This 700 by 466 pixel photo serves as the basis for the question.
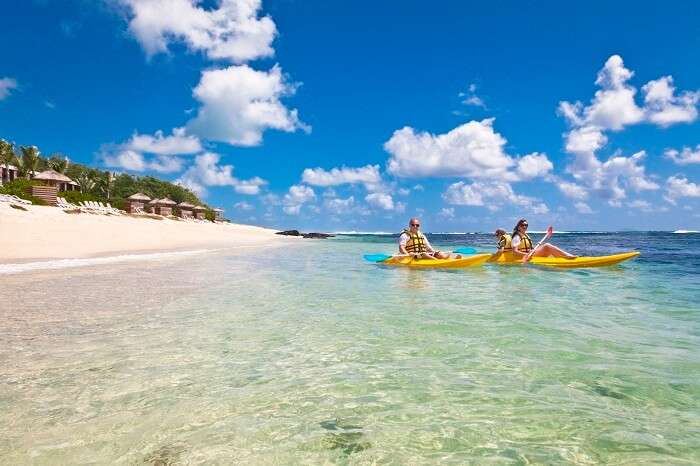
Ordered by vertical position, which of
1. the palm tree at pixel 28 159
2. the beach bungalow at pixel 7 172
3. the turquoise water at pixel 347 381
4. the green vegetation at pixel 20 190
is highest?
the palm tree at pixel 28 159

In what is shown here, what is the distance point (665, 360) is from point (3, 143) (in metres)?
65.6

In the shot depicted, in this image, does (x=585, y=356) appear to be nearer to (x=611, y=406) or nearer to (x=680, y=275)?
(x=611, y=406)

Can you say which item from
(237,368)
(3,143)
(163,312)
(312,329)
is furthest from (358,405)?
(3,143)

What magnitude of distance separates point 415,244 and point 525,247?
14.4ft

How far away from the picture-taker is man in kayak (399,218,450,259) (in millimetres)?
16438

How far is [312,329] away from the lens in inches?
260

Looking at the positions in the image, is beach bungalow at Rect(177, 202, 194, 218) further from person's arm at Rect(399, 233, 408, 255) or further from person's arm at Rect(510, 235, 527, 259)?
person's arm at Rect(510, 235, 527, 259)

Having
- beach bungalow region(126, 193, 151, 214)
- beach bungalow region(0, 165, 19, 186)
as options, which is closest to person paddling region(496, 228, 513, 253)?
beach bungalow region(126, 193, 151, 214)

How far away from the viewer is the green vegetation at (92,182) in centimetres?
5220

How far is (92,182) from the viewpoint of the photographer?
68.5m

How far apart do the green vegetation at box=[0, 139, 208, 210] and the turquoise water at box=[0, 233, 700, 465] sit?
41272 millimetres

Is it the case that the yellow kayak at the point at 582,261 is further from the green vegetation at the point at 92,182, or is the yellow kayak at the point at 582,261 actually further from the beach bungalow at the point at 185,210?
the beach bungalow at the point at 185,210

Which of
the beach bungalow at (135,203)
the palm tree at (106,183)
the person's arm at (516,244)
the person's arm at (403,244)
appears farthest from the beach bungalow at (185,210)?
the person's arm at (516,244)

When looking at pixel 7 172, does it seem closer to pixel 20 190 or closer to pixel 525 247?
pixel 20 190
